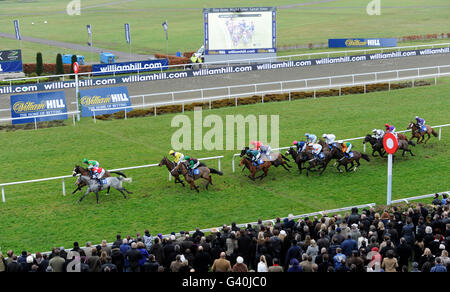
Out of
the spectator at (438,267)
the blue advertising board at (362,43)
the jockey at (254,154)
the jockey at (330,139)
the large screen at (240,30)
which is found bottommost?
the spectator at (438,267)

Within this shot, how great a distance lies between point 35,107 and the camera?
25.5 m

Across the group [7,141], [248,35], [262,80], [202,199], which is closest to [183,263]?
[202,199]

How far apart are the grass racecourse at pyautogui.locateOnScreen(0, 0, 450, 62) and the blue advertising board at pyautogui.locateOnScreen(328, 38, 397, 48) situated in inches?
192

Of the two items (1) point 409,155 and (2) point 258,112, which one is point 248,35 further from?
Answer: (1) point 409,155

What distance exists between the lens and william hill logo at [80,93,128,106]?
26.5 meters

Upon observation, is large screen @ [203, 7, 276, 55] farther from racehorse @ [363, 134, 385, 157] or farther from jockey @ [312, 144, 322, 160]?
jockey @ [312, 144, 322, 160]

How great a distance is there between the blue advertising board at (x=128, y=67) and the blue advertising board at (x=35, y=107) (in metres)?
9.25

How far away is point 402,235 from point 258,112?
14564 mm

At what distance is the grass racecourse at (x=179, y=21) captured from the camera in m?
54.6

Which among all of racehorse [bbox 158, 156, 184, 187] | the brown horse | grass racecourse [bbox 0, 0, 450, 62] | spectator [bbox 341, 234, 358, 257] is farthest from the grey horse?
grass racecourse [bbox 0, 0, 450, 62]

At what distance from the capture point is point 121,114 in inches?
1060

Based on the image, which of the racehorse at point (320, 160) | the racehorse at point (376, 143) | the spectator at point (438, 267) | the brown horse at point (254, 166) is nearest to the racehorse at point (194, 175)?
the brown horse at point (254, 166)

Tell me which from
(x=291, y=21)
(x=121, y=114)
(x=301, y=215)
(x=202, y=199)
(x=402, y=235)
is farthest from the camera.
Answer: (x=291, y=21)

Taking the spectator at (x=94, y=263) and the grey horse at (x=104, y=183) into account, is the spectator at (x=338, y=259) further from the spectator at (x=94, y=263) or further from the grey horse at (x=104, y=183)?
the grey horse at (x=104, y=183)
